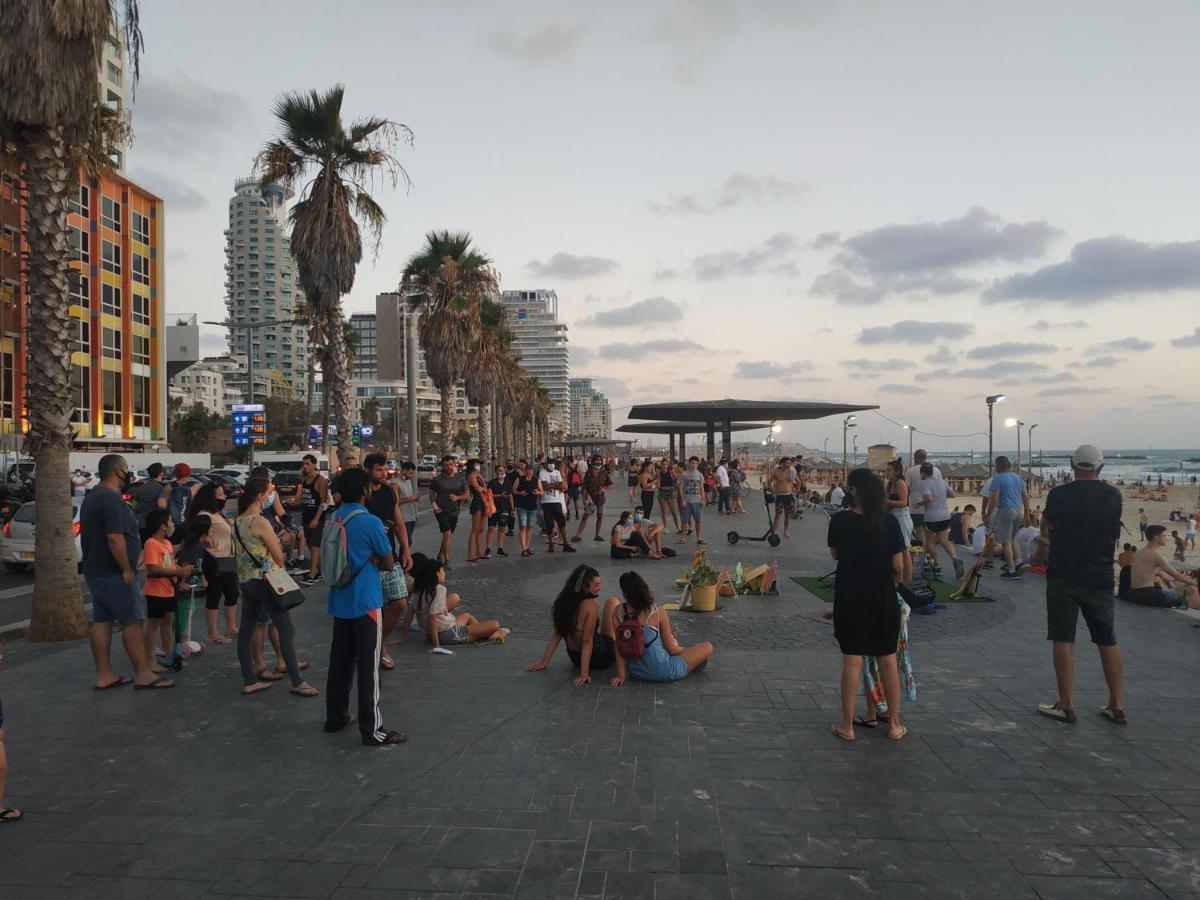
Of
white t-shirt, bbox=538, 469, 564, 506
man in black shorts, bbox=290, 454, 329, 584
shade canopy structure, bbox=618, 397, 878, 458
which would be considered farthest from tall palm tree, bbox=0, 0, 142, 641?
shade canopy structure, bbox=618, 397, 878, 458

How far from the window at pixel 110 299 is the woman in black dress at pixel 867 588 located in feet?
153

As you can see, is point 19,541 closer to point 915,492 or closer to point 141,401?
point 915,492

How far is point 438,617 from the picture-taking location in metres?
7.14

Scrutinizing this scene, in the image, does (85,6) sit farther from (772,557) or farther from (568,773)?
(772,557)

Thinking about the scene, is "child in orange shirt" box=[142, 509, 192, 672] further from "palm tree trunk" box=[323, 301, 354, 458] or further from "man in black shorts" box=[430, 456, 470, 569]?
"palm tree trunk" box=[323, 301, 354, 458]

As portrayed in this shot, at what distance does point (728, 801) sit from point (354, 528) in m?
2.84

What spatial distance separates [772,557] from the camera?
13.5 metres

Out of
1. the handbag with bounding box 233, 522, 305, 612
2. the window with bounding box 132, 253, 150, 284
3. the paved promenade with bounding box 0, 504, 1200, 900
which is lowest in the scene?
the paved promenade with bounding box 0, 504, 1200, 900

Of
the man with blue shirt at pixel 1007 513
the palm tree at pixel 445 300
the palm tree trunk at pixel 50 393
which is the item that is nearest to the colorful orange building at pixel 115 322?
the palm tree at pixel 445 300

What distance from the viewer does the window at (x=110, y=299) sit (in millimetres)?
40469

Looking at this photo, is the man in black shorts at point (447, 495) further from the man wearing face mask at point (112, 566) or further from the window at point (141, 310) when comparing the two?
the window at point (141, 310)

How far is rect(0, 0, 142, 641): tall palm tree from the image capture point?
23.1 feet

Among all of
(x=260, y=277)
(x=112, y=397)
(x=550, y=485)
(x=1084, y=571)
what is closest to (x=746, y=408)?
(x=550, y=485)

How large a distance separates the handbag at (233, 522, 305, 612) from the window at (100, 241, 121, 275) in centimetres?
4408
